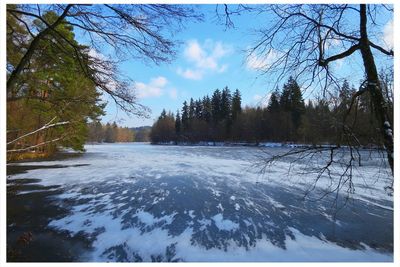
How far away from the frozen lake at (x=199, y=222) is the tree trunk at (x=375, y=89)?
96cm

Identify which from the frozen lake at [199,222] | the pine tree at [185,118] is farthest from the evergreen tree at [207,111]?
Result: the frozen lake at [199,222]

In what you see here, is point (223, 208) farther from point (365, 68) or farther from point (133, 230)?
point (365, 68)

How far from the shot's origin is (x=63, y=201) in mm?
7453

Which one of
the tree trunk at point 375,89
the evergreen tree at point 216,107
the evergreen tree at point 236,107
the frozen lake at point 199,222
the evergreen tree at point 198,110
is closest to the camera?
the tree trunk at point 375,89

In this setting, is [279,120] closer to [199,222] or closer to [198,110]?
[198,110]

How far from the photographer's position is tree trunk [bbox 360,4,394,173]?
305 centimetres

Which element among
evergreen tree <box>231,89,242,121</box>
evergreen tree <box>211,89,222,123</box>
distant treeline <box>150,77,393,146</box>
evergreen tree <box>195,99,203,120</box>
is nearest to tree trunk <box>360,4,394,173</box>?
distant treeline <box>150,77,393,146</box>

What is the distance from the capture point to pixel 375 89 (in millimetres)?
3148

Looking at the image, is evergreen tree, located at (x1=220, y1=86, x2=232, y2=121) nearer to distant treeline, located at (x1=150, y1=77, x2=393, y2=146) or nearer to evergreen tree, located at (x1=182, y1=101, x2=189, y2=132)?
distant treeline, located at (x1=150, y1=77, x2=393, y2=146)

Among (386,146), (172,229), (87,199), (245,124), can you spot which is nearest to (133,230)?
(172,229)

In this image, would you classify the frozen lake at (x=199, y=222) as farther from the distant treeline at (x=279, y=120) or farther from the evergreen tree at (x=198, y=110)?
the evergreen tree at (x=198, y=110)

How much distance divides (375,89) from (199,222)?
424 centimetres

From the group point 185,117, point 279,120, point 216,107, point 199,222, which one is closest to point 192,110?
point 185,117

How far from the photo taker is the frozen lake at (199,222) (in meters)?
4.53
